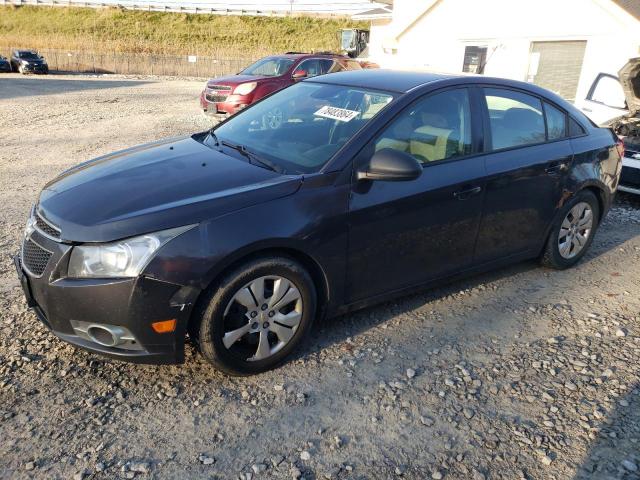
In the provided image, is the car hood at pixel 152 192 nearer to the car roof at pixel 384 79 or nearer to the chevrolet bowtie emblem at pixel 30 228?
the chevrolet bowtie emblem at pixel 30 228

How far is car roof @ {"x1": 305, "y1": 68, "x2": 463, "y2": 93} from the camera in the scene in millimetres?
3604

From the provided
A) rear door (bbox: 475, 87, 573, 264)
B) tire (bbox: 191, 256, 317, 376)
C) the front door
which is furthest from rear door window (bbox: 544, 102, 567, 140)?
tire (bbox: 191, 256, 317, 376)

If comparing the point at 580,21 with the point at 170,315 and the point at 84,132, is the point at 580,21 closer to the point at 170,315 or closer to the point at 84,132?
the point at 84,132

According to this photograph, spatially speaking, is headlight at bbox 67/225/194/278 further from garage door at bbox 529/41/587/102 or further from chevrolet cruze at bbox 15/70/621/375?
garage door at bbox 529/41/587/102

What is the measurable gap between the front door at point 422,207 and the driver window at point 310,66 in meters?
10.4

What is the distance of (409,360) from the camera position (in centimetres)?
324

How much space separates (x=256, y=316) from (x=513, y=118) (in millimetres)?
2504

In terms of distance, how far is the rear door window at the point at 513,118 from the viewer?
3805 millimetres

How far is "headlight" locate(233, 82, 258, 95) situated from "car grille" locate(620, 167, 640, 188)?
7.61 metres

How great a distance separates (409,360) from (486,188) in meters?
1.32

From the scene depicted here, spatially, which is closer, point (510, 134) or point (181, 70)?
point (510, 134)

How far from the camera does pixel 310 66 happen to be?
45.1 ft

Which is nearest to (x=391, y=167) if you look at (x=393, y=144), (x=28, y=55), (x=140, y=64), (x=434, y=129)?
(x=393, y=144)

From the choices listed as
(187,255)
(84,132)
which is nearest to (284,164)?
(187,255)
